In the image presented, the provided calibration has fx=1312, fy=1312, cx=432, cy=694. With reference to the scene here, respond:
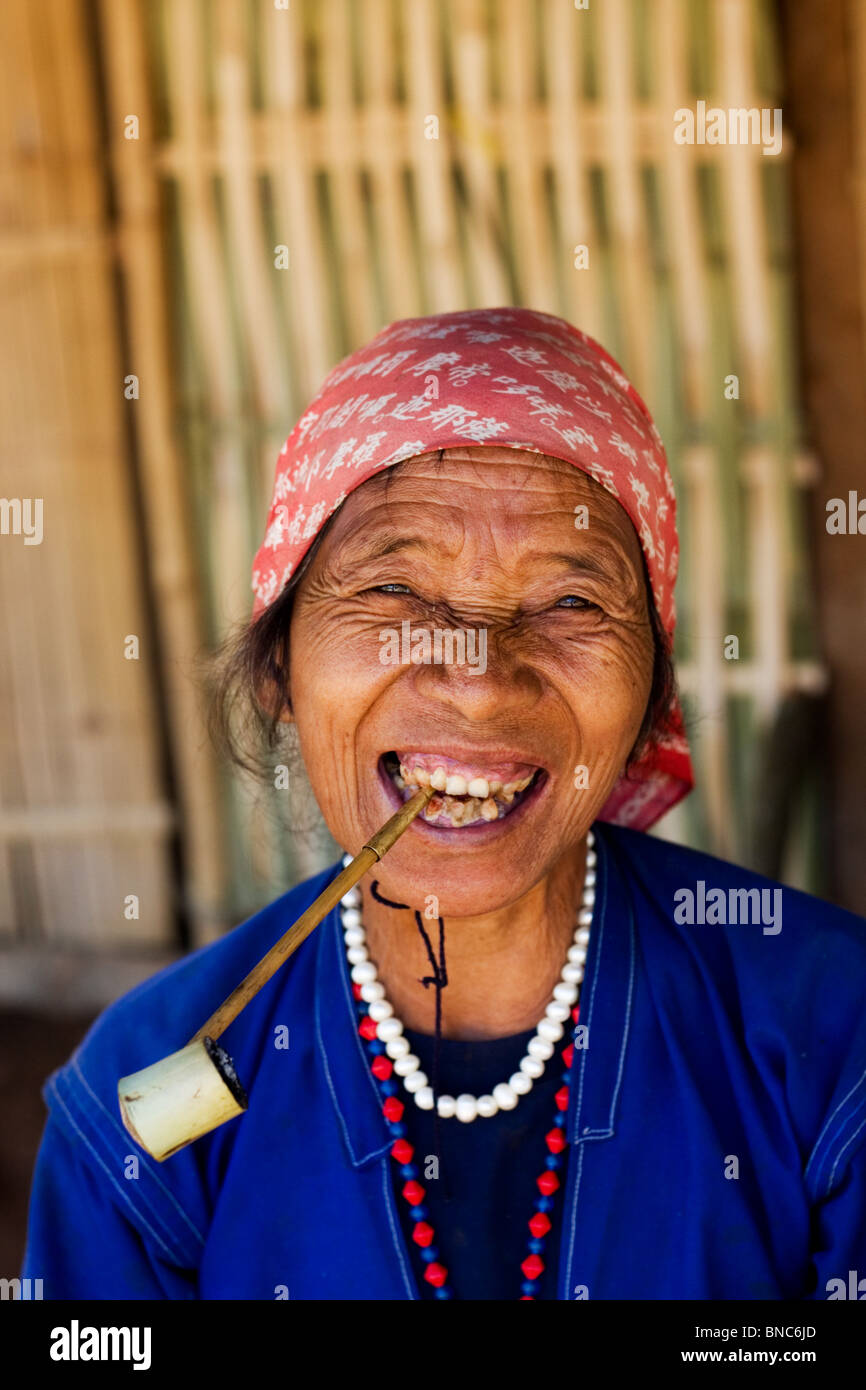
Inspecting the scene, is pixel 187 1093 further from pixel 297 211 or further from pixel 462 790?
pixel 297 211

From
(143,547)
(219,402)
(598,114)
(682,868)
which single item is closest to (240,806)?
(143,547)

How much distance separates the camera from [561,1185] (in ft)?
6.07

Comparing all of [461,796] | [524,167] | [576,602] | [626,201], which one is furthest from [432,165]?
[461,796]

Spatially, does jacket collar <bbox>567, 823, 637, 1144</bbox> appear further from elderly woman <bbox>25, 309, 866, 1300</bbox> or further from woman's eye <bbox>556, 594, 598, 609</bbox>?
woman's eye <bbox>556, 594, 598, 609</bbox>

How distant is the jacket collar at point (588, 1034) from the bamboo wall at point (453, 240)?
1.40m

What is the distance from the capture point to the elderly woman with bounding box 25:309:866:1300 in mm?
1777

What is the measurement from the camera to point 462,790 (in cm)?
175

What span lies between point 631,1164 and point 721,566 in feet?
6.35

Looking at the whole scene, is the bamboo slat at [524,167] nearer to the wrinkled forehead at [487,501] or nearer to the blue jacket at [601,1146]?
the wrinkled forehead at [487,501]

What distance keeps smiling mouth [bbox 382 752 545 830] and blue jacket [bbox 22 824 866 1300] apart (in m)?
0.32

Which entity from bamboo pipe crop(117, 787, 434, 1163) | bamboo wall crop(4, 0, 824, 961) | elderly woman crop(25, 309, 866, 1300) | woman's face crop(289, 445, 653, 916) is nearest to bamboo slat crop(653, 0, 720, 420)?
bamboo wall crop(4, 0, 824, 961)

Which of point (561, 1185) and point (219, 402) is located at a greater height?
point (219, 402)

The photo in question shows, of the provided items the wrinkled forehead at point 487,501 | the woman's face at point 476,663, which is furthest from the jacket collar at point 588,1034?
the wrinkled forehead at point 487,501

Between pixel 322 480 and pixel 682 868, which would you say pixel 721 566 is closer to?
pixel 682 868
